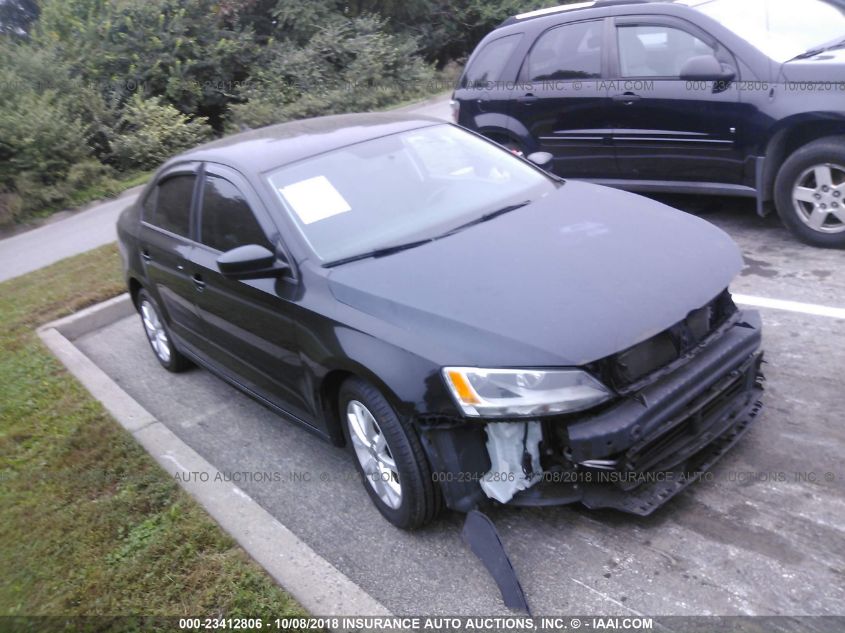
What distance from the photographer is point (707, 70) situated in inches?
221

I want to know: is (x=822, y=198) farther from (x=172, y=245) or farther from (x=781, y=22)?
(x=172, y=245)

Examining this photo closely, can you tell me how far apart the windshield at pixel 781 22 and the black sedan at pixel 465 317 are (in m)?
2.45

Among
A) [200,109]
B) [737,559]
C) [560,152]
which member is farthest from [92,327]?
[200,109]

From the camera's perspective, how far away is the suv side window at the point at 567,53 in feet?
21.6

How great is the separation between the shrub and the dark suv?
10.4m

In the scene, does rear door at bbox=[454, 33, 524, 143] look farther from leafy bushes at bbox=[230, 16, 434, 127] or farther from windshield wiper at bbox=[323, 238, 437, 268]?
leafy bushes at bbox=[230, 16, 434, 127]

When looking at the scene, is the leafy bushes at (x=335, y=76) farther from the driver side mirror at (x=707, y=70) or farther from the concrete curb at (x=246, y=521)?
the concrete curb at (x=246, y=521)

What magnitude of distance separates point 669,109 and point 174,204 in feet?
12.7

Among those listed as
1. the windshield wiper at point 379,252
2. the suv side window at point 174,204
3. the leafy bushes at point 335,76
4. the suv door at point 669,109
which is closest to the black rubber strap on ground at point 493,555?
the windshield wiper at point 379,252

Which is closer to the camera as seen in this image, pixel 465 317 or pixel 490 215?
pixel 465 317

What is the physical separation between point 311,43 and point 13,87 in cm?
693

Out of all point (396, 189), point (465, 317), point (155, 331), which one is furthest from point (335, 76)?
point (465, 317)

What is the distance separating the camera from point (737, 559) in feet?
9.55

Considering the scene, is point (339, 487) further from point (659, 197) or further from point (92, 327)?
point (659, 197)
